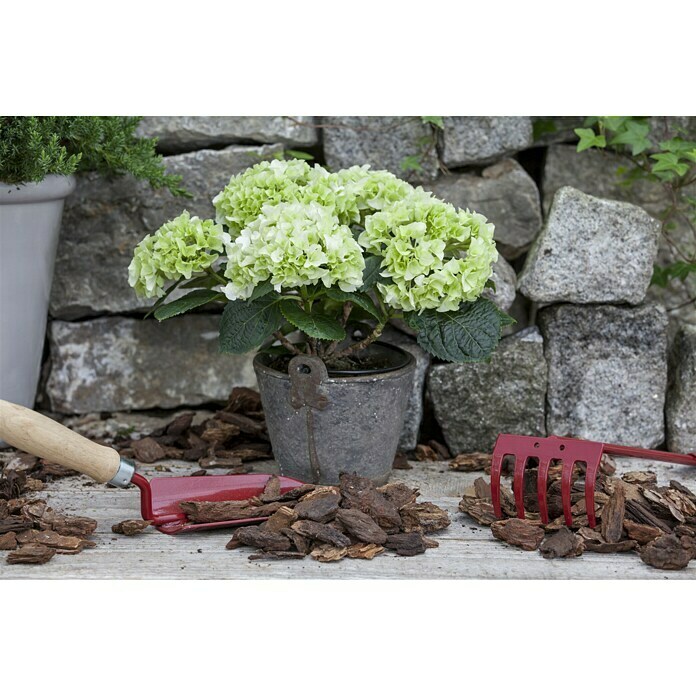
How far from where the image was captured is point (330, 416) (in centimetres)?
249

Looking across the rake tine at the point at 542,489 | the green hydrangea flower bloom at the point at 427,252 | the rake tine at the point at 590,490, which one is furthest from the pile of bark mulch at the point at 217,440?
the rake tine at the point at 590,490

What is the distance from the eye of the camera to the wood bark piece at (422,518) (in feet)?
7.55

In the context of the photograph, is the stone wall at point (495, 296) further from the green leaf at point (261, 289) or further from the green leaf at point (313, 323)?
the green leaf at point (261, 289)

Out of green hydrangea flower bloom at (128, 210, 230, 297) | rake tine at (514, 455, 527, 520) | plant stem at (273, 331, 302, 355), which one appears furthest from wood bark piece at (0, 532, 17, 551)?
rake tine at (514, 455, 527, 520)

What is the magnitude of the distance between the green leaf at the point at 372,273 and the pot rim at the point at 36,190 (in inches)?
37.3

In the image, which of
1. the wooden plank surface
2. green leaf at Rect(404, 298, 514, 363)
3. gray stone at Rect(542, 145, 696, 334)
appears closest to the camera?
the wooden plank surface

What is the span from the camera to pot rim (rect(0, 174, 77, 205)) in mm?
2672

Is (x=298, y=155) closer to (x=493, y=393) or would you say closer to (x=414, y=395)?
(x=414, y=395)

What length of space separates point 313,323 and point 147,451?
0.76m

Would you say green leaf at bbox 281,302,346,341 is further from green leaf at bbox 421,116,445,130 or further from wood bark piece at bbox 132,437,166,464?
green leaf at bbox 421,116,445,130

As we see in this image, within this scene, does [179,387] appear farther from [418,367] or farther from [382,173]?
[382,173]

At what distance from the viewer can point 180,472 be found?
8.98 ft

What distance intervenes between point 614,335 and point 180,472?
135 centimetres

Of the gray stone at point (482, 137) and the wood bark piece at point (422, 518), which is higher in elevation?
the gray stone at point (482, 137)
